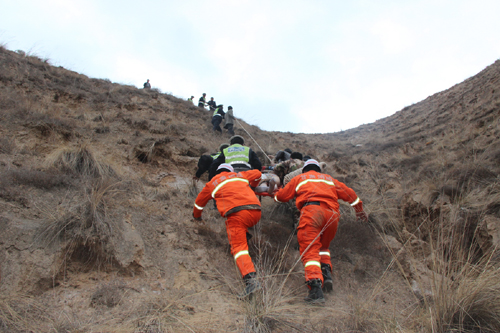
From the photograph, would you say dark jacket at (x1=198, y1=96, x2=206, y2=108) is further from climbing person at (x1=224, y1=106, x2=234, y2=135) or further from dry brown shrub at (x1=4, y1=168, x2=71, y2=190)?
dry brown shrub at (x1=4, y1=168, x2=71, y2=190)

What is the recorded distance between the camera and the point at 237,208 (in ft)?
11.4

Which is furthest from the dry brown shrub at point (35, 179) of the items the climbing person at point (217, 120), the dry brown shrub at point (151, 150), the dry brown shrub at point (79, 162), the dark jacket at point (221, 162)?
the climbing person at point (217, 120)

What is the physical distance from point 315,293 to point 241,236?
1063 millimetres

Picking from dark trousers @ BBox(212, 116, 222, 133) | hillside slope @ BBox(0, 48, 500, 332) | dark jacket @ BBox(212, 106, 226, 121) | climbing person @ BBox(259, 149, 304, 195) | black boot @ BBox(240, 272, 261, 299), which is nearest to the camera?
hillside slope @ BBox(0, 48, 500, 332)

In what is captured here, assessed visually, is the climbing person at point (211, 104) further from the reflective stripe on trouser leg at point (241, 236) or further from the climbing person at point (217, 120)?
the reflective stripe on trouser leg at point (241, 236)

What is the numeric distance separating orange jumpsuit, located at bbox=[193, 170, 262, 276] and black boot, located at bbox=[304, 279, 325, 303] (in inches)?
26.9

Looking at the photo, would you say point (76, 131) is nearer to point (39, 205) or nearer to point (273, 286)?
point (39, 205)

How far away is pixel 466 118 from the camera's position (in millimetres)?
8258

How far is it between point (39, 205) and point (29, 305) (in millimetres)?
1643

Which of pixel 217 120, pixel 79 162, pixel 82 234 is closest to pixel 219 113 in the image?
pixel 217 120

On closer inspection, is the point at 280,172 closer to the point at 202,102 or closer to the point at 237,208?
the point at 237,208

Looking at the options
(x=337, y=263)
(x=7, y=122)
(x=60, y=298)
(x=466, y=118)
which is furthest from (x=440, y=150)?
(x=7, y=122)

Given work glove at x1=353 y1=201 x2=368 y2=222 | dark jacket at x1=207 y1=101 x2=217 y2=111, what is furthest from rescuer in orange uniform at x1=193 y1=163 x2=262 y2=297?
dark jacket at x1=207 y1=101 x2=217 y2=111

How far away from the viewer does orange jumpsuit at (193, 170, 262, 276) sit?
316 centimetres
